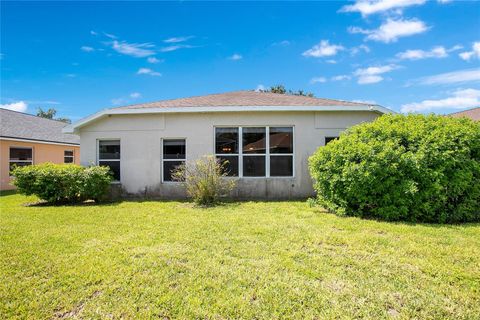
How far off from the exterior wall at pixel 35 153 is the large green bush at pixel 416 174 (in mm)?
16971

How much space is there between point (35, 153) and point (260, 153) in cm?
1450

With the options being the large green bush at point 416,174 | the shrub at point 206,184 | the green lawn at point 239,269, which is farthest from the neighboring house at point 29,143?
the large green bush at point 416,174

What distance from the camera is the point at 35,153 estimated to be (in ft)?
50.6

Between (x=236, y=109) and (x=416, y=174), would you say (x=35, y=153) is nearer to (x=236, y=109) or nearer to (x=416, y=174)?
(x=236, y=109)

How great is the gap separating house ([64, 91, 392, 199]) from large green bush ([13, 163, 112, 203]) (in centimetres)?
141

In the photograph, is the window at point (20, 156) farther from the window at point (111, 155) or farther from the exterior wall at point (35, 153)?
the window at point (111, 155)

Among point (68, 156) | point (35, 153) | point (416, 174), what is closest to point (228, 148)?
point (416, 174)

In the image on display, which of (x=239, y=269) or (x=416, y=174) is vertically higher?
(x=416, y=174)

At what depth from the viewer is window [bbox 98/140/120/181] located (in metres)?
10.7

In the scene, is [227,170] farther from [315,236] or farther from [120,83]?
[120,83]

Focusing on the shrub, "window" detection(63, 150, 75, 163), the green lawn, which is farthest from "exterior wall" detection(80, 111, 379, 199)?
"window" detection(63, 150, 75, 163)

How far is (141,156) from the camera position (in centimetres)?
1045

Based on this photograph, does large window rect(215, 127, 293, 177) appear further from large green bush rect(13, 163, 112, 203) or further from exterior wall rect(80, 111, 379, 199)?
large green bush rect(13, 163, 112, 203)

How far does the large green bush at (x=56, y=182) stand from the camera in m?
8.99
